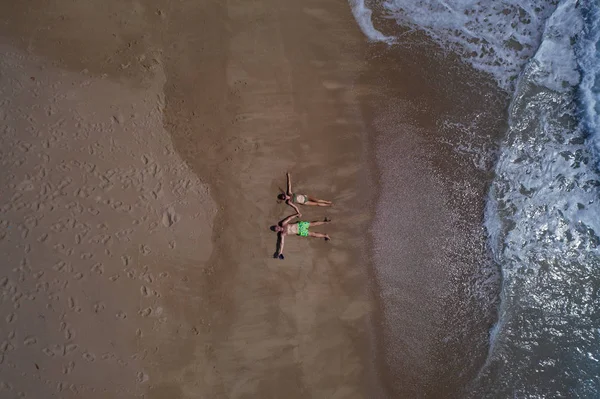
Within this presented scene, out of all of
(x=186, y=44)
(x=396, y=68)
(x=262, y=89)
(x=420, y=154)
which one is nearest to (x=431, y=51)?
(x=396, y=68)

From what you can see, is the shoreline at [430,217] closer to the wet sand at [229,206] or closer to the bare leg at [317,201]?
the wet sand at [229,206]

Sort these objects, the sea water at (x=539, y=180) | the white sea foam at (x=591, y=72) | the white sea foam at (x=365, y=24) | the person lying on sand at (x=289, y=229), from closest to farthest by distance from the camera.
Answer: the person lying on sand at (x=289, y=229) < the sea water at (x=539, y=180) < the white sea foam at (x=365, y=24) < the white sea foam at (x=591, y=72)

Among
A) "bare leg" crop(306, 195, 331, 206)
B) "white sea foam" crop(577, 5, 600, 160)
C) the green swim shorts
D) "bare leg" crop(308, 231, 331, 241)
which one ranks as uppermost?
"white sea foam" crop(577, 5, 600, 160)

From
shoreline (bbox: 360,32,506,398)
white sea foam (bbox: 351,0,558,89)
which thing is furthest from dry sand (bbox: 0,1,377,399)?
white sea foam (bbox: 351,0,558,89)

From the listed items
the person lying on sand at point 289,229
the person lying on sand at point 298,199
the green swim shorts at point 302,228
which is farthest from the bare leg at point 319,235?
the person lying on sand at point 298,199

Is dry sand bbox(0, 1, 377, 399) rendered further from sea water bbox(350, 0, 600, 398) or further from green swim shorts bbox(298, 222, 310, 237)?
sea water bbox(350, 0, 600, 398)
